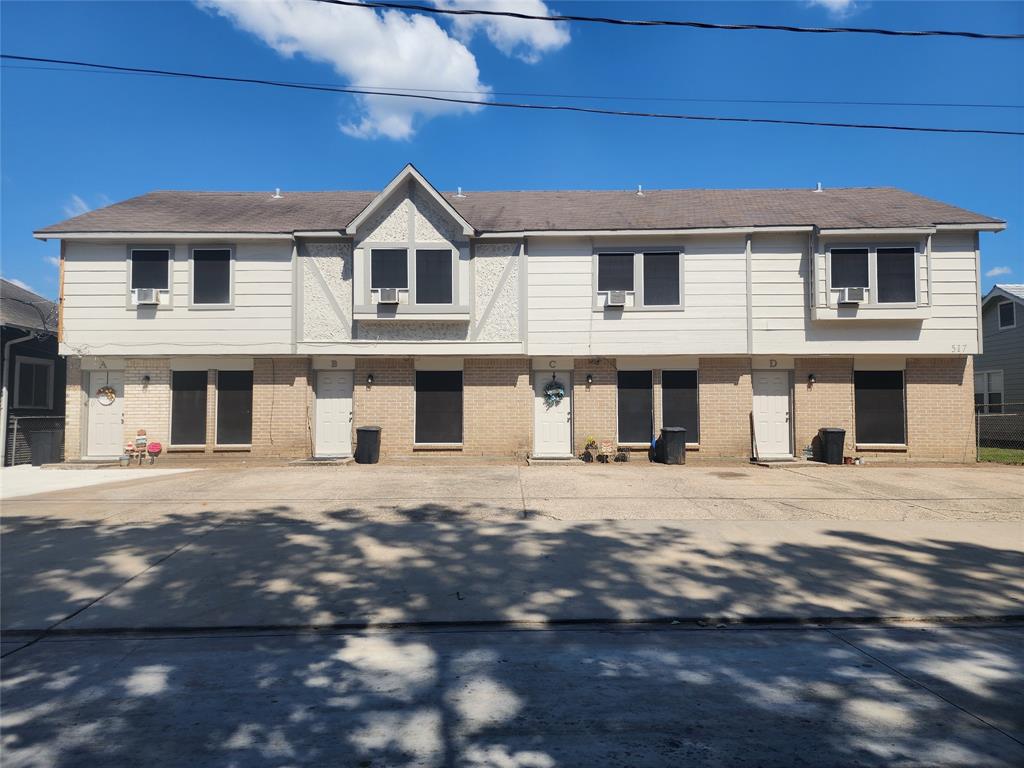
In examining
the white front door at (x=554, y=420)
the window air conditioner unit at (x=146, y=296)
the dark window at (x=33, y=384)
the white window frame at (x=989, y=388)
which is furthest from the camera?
the white window frame at (x=989, y=388)

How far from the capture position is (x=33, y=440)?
15.7 meters

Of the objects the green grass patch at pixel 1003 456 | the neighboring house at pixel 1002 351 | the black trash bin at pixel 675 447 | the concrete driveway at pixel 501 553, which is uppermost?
the neighboring house at pixel 1002 351

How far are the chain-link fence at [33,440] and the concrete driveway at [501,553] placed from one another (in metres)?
7.54

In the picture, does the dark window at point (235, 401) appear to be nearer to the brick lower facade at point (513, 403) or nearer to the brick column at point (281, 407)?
the brick lower facade at point (513, 403)

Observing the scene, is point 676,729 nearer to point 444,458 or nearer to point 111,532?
point 111,532

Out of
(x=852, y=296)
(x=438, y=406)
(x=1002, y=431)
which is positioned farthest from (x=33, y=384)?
(x=1002, y=431)

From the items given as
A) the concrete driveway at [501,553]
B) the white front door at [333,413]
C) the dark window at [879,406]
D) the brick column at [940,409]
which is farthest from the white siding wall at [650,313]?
the white front door at [333,413]

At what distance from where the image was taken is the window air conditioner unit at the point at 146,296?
1436 centimetres

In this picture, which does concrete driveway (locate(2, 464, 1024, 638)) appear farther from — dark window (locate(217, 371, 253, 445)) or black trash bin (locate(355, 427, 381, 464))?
dark window (locate(217, 371, 253, 445))

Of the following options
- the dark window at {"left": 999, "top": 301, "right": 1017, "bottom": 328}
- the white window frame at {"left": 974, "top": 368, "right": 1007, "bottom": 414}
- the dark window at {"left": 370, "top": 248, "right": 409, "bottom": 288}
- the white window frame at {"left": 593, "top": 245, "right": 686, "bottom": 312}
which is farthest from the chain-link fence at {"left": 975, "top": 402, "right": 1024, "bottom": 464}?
the dark window at {"left": 370, "top": 248, "right": 409, "bottom": 288}

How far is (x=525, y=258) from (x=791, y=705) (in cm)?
1270

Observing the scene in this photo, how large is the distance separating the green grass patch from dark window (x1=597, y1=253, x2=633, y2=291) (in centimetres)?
1088

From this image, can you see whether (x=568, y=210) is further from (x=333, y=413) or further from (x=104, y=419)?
(x=104, y=419)

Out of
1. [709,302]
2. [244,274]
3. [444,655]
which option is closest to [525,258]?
[709,302]
